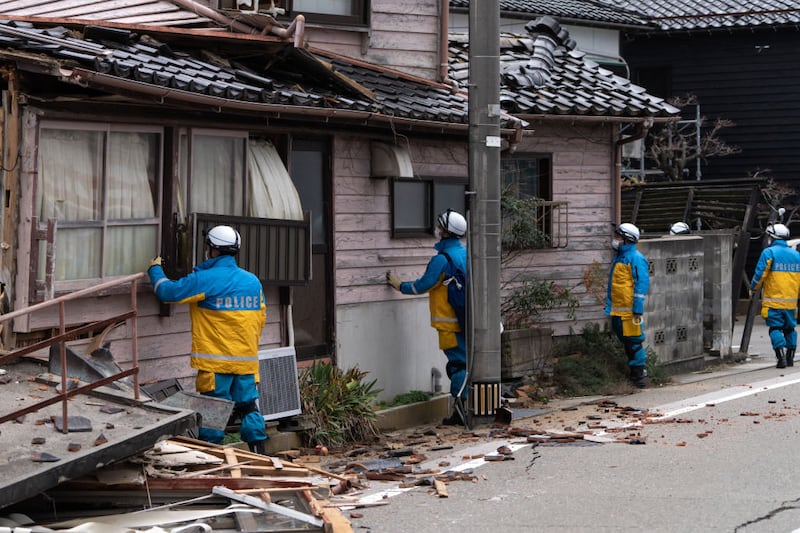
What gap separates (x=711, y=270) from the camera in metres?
18.0

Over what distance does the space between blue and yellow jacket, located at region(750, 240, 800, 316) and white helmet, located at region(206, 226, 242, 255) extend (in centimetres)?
1000

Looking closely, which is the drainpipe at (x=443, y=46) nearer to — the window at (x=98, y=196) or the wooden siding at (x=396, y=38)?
the wooden siding at (x=396, y=38)

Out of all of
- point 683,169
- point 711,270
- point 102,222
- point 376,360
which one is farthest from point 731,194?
point 102,222

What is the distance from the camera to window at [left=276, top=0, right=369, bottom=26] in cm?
1320

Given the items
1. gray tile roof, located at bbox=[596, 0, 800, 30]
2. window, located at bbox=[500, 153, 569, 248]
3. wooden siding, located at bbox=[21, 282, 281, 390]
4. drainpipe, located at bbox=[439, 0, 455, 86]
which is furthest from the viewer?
gray tile roof, located at bbox=[596, 0, 800, 30]

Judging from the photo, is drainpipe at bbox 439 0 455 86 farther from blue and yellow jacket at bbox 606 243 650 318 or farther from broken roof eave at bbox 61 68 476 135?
blue and yellow jacket at bbox 606 243 650 318

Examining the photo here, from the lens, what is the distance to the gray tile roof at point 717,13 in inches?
1156

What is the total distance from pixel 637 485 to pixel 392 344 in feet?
15.5

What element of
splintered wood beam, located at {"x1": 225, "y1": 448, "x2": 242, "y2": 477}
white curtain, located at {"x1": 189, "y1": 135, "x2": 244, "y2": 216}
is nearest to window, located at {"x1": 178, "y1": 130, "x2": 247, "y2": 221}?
white curtain, located at {"x1": 189, "y1": 135, "x2": 244, "y2": 216}

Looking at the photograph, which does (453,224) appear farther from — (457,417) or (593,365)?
(593,365)

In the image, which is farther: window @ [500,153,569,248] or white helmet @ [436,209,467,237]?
window @ [500,153,569,248]

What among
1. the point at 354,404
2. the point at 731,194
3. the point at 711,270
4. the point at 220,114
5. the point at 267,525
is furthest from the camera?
the point at 731,194

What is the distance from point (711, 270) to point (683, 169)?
10.8 m

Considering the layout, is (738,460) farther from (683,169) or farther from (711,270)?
(683,169)
